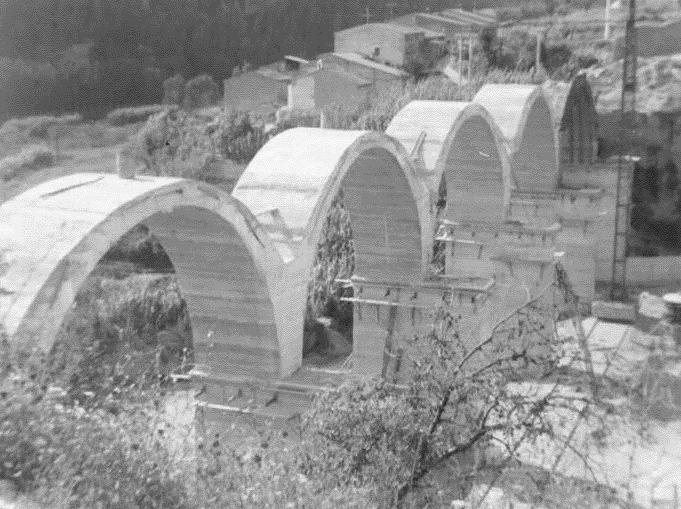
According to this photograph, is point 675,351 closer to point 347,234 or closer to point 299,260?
point 347,234

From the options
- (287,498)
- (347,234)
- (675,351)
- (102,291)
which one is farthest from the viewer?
(347,234)

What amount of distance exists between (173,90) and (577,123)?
18.9 m

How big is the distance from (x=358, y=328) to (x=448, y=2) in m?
44.2

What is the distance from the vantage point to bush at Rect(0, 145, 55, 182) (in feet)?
67.1

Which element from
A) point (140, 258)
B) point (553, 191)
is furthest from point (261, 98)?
point (553, 191)

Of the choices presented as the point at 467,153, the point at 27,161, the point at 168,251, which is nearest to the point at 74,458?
the point at 168,251

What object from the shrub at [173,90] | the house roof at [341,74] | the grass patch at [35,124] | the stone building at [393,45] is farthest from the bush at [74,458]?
the shrub at [173,90]

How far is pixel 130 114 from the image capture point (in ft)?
111

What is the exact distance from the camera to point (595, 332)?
59.9ft

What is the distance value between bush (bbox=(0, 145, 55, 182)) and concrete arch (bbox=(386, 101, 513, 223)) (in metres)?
9.83

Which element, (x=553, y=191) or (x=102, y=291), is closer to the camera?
(x=553, y=191)

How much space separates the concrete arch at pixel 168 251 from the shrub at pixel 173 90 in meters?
29.4

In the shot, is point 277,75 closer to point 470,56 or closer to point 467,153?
point 470,56

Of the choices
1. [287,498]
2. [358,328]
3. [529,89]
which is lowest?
[358,328]
